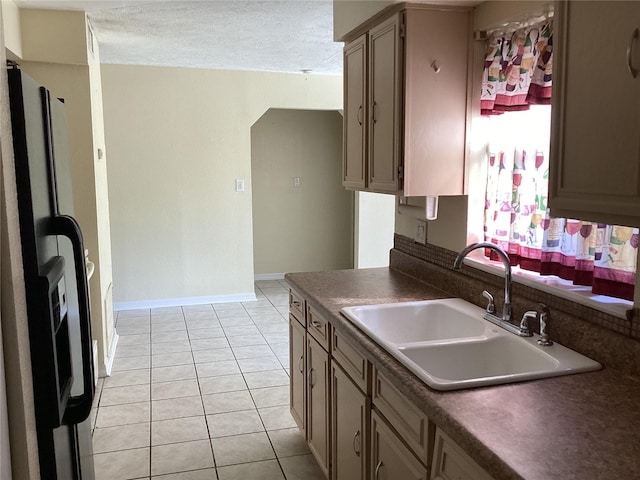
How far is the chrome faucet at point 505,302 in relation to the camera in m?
1.83

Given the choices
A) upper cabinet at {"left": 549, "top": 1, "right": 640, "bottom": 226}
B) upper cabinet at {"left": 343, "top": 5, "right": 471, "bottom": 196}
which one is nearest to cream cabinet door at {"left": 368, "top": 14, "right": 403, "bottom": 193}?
upper cabinet at {"left": 343, "top": 5, "right": 471, "bottom": 196}

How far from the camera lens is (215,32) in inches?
156

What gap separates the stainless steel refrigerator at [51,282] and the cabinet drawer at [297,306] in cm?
127

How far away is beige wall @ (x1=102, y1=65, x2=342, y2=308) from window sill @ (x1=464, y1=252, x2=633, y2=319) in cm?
369

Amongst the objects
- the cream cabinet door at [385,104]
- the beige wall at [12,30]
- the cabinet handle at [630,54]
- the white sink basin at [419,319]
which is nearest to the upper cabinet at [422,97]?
the cream cabinet door at [385,104]

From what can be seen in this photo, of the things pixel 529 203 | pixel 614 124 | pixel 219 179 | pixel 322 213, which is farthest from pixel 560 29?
pixel 322 213

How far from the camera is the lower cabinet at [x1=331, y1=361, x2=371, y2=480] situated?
6.25ft

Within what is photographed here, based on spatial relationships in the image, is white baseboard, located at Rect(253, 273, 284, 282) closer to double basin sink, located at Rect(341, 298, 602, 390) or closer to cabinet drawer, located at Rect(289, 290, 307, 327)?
cabinet drawer, located at Rect(289, 290, 307, 327)

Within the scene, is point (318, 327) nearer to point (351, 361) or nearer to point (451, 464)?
point (351, 361)

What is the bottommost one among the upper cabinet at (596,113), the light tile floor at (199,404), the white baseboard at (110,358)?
the light tile floor at (199,404)

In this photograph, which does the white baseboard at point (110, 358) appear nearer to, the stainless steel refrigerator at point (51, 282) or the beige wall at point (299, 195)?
the stainless steel refrigerator at point (51, 282)

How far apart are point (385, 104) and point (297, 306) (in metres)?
1.07

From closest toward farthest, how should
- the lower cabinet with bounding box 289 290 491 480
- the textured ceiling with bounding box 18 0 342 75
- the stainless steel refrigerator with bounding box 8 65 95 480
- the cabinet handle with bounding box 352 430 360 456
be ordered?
the stainless steel refrigerator with bounding box 8 65 95 480 < the lower cabinet with bounding box 289 290 491 480 < the cabinet handle with bounding box 352 430 360 456 < the textured ceiling with bounding box 18 0 342 75

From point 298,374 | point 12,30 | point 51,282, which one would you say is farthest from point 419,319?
point 12,30
